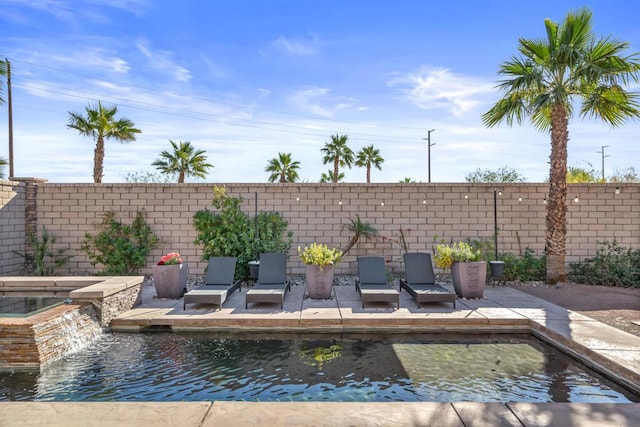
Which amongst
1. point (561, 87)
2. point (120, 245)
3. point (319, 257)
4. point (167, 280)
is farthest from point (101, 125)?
point (561, 87)

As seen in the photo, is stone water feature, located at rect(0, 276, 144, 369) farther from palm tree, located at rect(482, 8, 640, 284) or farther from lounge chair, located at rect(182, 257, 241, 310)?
palm tree, located at rect(482, 8, 640, 284)

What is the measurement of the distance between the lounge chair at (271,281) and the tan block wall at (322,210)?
6.93 feet

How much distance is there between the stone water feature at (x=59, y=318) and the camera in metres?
4.63

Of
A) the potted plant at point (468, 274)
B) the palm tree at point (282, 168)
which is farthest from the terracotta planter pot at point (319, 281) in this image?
the palm tree at point (282, 168)

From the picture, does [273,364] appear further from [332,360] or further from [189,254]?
[189,254]

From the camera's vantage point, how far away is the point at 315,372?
14.8 ft

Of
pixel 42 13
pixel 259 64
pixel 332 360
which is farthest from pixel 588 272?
pixel 42 13

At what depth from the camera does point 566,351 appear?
5.07 m

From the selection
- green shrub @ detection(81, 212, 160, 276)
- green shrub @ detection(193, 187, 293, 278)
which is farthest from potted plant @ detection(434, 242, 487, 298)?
green shrub @ detection(81, 212, 160, 276)

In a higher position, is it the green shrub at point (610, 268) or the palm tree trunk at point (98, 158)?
the palm tree trunk at point (98, 158)

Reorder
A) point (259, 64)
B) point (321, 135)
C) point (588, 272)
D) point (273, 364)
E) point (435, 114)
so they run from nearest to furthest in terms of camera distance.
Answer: point (273, 364)
point (588, 272)
point (259, 64)
point (435, 114)
point (321, 135)

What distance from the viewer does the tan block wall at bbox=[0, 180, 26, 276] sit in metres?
9.55

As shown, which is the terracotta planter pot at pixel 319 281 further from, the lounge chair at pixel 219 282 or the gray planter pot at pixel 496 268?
the gray planter pot at pixel 496 268

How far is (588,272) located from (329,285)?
6.78 m
